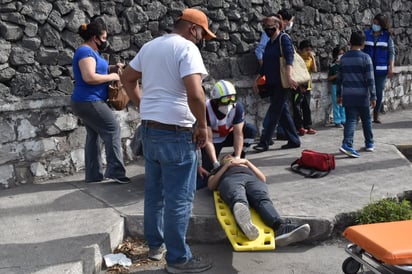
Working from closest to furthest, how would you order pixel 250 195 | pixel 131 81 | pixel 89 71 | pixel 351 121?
1. pixel 131 81
2. pixel 250 195
3. pixel 89 71
4. pixel 351 121

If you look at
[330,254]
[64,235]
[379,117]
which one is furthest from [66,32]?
[379,117]

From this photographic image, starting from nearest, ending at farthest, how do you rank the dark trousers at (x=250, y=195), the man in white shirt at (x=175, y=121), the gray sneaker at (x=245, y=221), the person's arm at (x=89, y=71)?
the man in white shirt at (x=175, y=121) < the gray sneaker at (x=245, y=221) < the dark trousers at (x=250, y=195) < the person's arm at (x=89, y=71)

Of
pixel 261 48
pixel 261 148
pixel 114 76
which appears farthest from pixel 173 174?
pixel 261 48

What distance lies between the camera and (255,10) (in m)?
7.79

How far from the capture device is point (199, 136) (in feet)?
12.3

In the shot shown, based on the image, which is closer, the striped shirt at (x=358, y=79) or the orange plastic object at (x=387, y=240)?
the orange plastic object at (x=387, y=240)

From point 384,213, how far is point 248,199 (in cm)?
121

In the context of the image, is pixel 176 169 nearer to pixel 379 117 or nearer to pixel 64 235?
pixel 64 235

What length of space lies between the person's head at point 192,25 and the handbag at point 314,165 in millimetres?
2565

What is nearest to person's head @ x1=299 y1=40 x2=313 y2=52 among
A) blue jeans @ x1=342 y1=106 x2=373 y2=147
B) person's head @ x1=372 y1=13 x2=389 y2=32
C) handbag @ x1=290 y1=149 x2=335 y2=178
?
person's head @ x1=372 y1=13 x2=389 y2=32

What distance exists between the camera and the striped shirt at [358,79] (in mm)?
6512

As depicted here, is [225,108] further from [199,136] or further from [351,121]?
[351,121]

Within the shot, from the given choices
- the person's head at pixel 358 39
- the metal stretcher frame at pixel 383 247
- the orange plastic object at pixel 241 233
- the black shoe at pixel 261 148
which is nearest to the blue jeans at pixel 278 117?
the black shoe at pixel 261 148

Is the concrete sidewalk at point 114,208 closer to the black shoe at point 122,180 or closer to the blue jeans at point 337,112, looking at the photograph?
the black shoe at point 122,180
